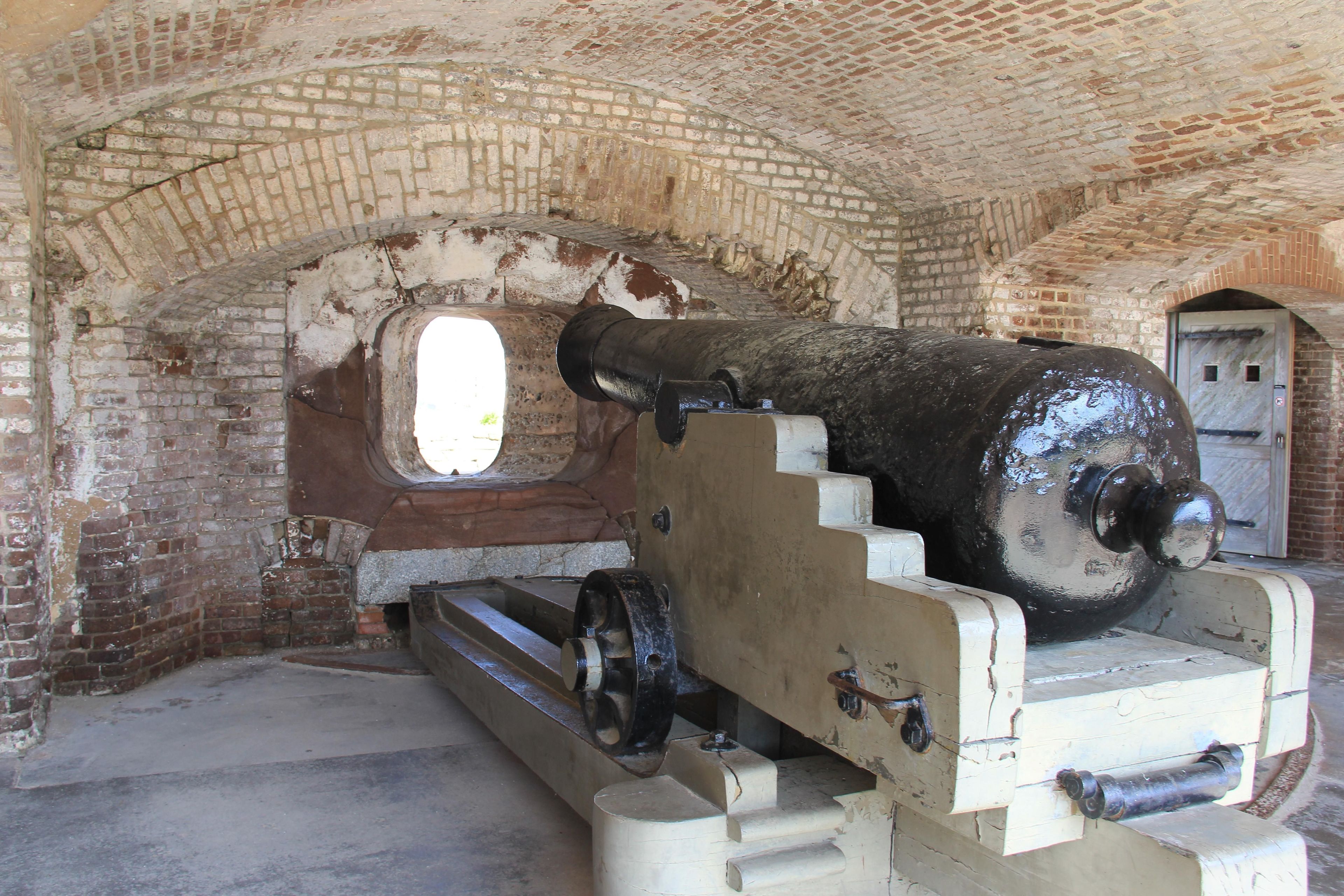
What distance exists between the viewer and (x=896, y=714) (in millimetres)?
1818

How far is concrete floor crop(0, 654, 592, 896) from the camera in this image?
2.76 meters

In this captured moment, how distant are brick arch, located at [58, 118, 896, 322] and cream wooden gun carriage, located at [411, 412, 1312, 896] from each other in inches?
93.0

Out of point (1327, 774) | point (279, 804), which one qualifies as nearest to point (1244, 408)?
point (1327, 774)

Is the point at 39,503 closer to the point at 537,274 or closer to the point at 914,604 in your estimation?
the point at 537,274

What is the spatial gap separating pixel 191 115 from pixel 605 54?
1783mm

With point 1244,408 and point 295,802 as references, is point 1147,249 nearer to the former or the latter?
point 1244,408

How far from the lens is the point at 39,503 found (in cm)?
386

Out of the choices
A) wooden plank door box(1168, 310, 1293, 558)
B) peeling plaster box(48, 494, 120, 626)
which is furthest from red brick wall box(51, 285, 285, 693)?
wooden plank door box(1168, 310, 1293, 558)

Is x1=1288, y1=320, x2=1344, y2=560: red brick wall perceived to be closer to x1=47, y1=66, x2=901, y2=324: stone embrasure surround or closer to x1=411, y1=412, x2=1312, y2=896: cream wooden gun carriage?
x1=47, y1=66, x2=901, y2=324: stone embrasure surround

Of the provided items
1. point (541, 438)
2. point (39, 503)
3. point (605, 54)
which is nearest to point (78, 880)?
point (39, 503)

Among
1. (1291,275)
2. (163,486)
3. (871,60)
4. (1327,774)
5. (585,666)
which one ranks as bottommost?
(1327,774)

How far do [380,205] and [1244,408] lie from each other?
23.5 feet

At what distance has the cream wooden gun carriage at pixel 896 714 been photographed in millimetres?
1753

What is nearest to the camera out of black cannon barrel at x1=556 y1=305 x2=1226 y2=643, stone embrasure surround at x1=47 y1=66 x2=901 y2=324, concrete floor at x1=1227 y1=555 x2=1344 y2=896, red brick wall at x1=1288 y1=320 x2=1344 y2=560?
black cannon barrel at x1=556 y1=305 x2=1226 y2=643
